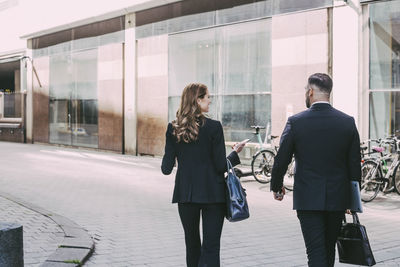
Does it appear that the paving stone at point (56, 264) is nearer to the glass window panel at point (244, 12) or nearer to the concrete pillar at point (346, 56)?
the concrete pillar at point (346, 56)

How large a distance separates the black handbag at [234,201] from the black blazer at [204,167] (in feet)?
0.21

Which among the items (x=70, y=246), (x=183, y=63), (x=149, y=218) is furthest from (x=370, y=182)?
(x=183, y=63)

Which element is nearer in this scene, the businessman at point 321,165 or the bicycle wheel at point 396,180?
the businessman at point 321,165

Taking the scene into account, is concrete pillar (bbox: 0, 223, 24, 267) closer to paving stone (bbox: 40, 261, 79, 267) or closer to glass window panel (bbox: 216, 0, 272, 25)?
paving stone (bbox: 40, 261, 79, 267)

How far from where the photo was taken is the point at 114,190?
33.1 ft

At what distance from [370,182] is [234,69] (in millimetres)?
6364

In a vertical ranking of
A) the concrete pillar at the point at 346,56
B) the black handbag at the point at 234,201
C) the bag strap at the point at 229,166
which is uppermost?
Result: the concrete pillar at the point at 346,56

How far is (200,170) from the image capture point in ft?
12.2

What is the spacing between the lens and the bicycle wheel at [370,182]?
9211 mm

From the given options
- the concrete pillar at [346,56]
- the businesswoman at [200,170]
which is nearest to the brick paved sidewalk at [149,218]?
the businesswoman at [200,170]

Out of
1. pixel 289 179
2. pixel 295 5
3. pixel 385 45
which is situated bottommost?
pixel 289 179

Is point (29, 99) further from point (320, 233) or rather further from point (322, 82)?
point (320, 233)

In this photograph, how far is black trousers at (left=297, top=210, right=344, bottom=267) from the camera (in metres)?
3.38

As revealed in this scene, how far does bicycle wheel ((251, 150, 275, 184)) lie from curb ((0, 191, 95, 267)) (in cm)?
531
